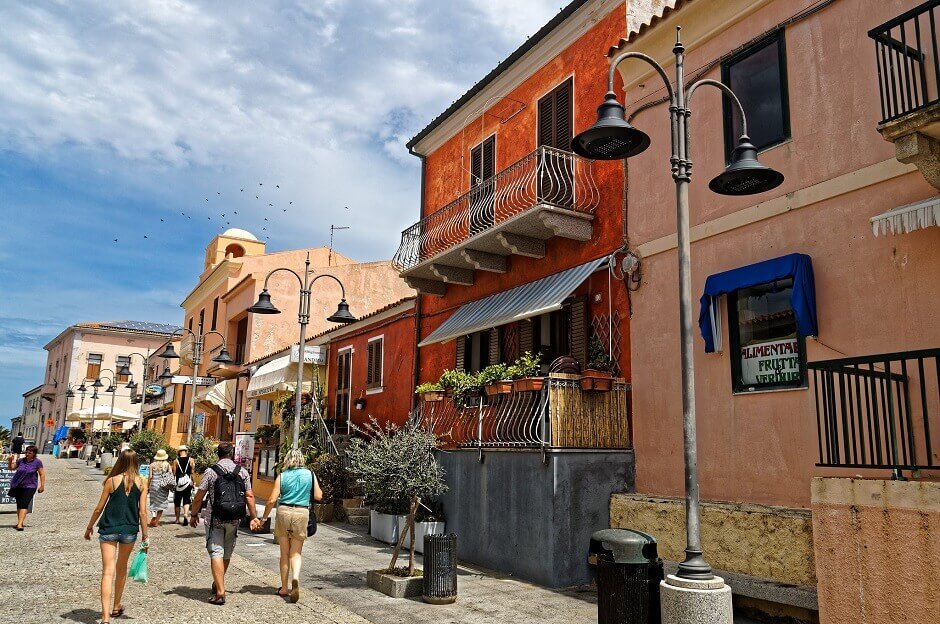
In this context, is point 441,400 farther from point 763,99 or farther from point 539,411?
point 763,99

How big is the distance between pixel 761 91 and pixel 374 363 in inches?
457

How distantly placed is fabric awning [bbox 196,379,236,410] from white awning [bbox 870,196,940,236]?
23733mm

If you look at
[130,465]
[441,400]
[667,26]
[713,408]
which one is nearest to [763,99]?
[667,26]

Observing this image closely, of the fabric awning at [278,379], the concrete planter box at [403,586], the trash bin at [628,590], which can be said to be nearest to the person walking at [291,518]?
the concrete planter box at [403,586]

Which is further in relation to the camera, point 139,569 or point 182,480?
point 182,480

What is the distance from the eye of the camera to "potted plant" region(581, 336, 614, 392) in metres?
10.2

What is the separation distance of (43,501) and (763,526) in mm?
19650

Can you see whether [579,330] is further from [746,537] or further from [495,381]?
[746,537]

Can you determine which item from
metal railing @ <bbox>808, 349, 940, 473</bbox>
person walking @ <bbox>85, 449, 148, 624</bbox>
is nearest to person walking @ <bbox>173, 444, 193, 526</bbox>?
person walking @ <bbox>85, 449, 148, 624</bbox>

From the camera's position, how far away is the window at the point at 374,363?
17.9 m

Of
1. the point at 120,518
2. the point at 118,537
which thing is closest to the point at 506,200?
the point at 120,518

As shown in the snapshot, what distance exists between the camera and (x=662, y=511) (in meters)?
9.42

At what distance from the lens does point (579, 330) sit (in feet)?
38.0

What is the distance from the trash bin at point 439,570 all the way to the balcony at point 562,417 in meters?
2.06
